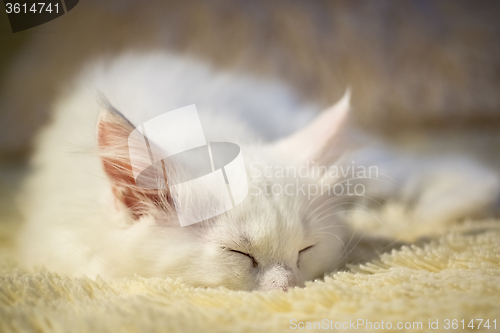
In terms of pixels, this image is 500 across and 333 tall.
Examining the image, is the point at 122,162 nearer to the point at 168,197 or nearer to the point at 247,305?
the point at 168,197

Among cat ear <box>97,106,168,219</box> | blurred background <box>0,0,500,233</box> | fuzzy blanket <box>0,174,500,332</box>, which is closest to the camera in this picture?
fuzzy blanket <box>0,174,500,332</box>

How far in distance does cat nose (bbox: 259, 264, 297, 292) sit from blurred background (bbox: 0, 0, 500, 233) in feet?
1.05

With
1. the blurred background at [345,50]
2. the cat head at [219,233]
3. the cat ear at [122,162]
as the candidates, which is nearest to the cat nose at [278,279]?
the cat head at [219,233]

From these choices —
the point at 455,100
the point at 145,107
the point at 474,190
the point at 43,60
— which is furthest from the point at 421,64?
the point at 43,60

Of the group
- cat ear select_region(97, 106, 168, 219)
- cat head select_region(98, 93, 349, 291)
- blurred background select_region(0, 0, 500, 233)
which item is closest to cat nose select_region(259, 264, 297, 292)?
cat head select_region(98, 93, 349, 291)

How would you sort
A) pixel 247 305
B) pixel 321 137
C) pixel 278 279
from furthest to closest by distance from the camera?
pixel 321 137, pixel 278 279, pixel 247 305

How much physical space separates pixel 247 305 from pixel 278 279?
15cm

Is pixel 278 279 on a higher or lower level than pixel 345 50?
lower

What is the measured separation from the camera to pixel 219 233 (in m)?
0.45

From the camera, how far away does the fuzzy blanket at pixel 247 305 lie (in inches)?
9.6

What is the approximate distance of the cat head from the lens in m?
0.42

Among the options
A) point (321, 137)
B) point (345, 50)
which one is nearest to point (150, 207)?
point (321, 137)

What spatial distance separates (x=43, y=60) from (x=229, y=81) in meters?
0.27

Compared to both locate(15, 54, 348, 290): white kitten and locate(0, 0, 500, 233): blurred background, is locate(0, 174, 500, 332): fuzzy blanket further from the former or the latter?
locate(0, 0, 500, 233): blurred background
